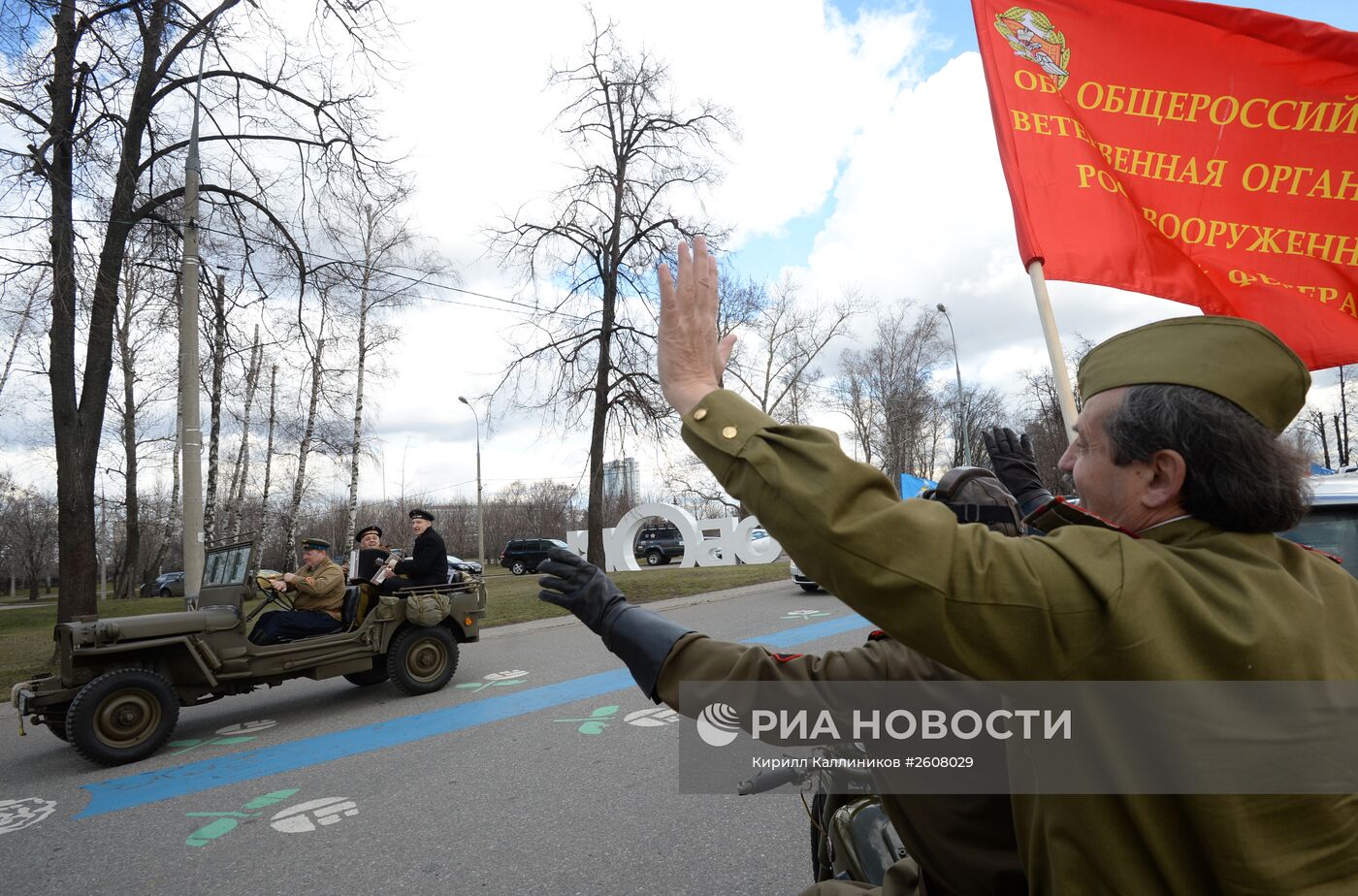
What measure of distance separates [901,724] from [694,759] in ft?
8.85

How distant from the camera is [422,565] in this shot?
7867 millimetres

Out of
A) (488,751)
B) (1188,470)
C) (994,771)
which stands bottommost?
(488,751)

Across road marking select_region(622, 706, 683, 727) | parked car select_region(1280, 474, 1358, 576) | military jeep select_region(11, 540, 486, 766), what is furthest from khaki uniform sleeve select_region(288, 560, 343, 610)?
parked car select_region(1280, 474, 1358, 576)

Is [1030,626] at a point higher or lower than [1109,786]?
higher

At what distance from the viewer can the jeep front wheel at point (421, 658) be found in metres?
7.28

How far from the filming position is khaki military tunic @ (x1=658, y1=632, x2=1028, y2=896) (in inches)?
57.2

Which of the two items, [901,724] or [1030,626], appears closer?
[1030,626]

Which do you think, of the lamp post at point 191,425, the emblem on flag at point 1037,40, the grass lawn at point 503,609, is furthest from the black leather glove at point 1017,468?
the lamp post at point 191,425

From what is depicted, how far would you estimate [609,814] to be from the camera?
4129 mm

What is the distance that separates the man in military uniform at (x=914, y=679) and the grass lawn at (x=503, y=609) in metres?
8.53

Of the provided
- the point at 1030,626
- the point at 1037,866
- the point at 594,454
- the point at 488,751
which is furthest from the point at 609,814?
the point at 594,454

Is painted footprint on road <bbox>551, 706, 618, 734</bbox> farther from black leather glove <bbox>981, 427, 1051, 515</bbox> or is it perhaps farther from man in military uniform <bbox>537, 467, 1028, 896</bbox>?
man in military uniform <bbox>537, 467, 1028, 896</bbox>

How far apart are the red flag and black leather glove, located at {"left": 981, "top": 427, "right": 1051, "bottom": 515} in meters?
1.12

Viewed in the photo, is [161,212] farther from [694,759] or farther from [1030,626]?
[1030,626]
